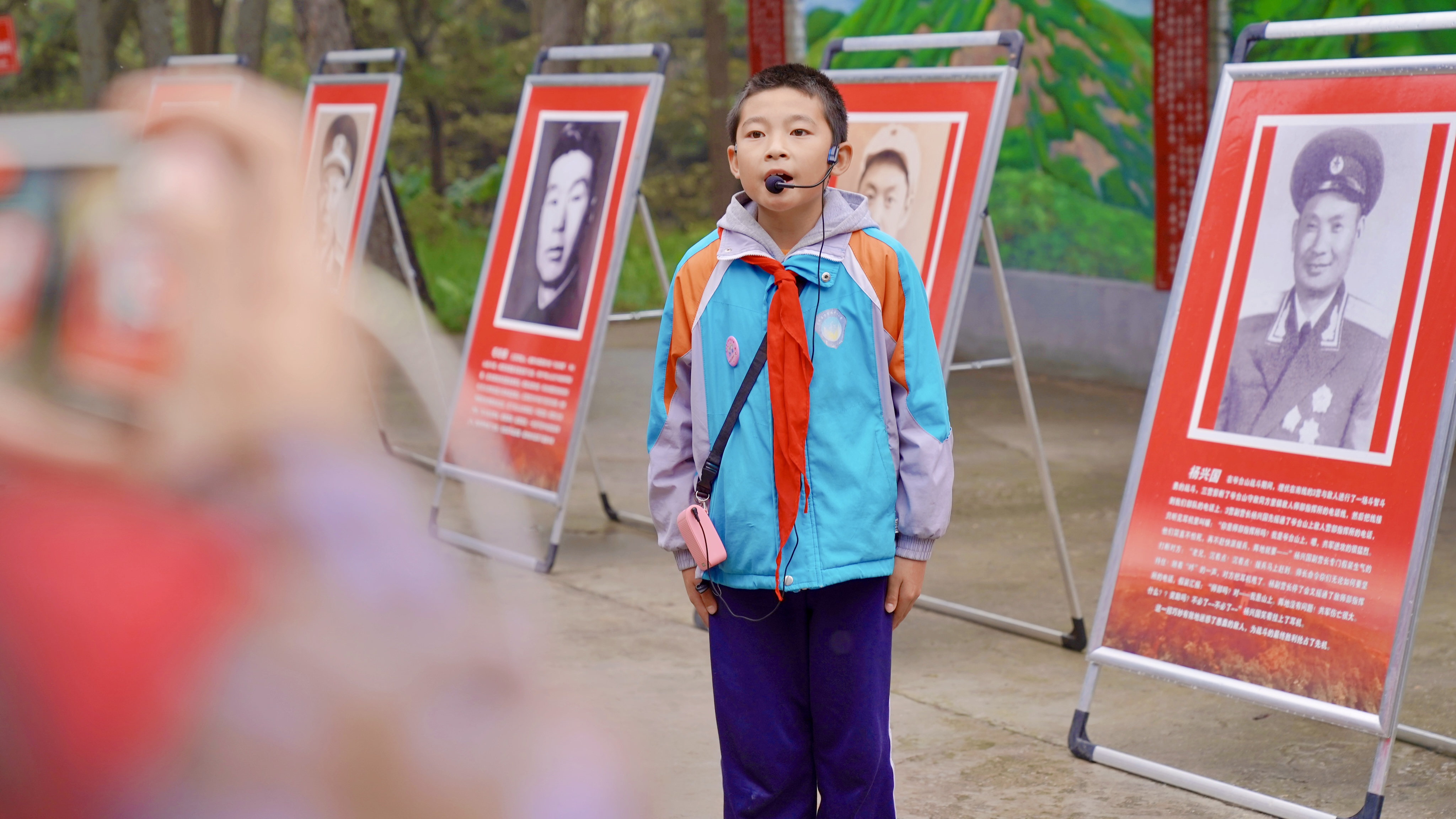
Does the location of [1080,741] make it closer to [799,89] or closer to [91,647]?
[799,89]

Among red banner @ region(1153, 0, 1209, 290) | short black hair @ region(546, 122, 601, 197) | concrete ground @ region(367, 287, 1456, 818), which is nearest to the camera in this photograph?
concrete ground @ region(367, 287, 1456, 818)

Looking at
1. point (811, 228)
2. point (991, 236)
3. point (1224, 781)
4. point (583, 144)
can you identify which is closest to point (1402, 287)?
point (1224, 781)

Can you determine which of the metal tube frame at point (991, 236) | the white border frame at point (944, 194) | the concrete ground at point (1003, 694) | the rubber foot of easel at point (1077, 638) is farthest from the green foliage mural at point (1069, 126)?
the rubber foot of easel at point (1077, 638)

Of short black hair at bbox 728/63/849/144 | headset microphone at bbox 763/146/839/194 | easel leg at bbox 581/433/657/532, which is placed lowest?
easel leg at bbox 581/433/657/532

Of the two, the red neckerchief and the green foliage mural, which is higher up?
the green foliage mural

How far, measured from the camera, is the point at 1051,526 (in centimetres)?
443

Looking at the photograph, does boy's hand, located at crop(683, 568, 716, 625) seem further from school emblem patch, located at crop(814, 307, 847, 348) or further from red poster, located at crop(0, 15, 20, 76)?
red poster, located at crop(0, 15, 20, 76)

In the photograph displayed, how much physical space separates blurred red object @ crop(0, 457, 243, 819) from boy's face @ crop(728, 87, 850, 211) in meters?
1.68

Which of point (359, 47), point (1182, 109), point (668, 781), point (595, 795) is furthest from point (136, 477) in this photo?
point (359, 47)

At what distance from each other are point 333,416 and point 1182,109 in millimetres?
8930

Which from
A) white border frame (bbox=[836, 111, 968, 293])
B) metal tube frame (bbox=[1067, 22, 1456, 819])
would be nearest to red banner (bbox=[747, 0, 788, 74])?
white border frame (bbox=[836, 111, 968, 293])

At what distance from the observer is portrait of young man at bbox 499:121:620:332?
5430 millimetres

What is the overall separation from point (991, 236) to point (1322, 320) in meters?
1.20

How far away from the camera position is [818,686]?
2402mm
